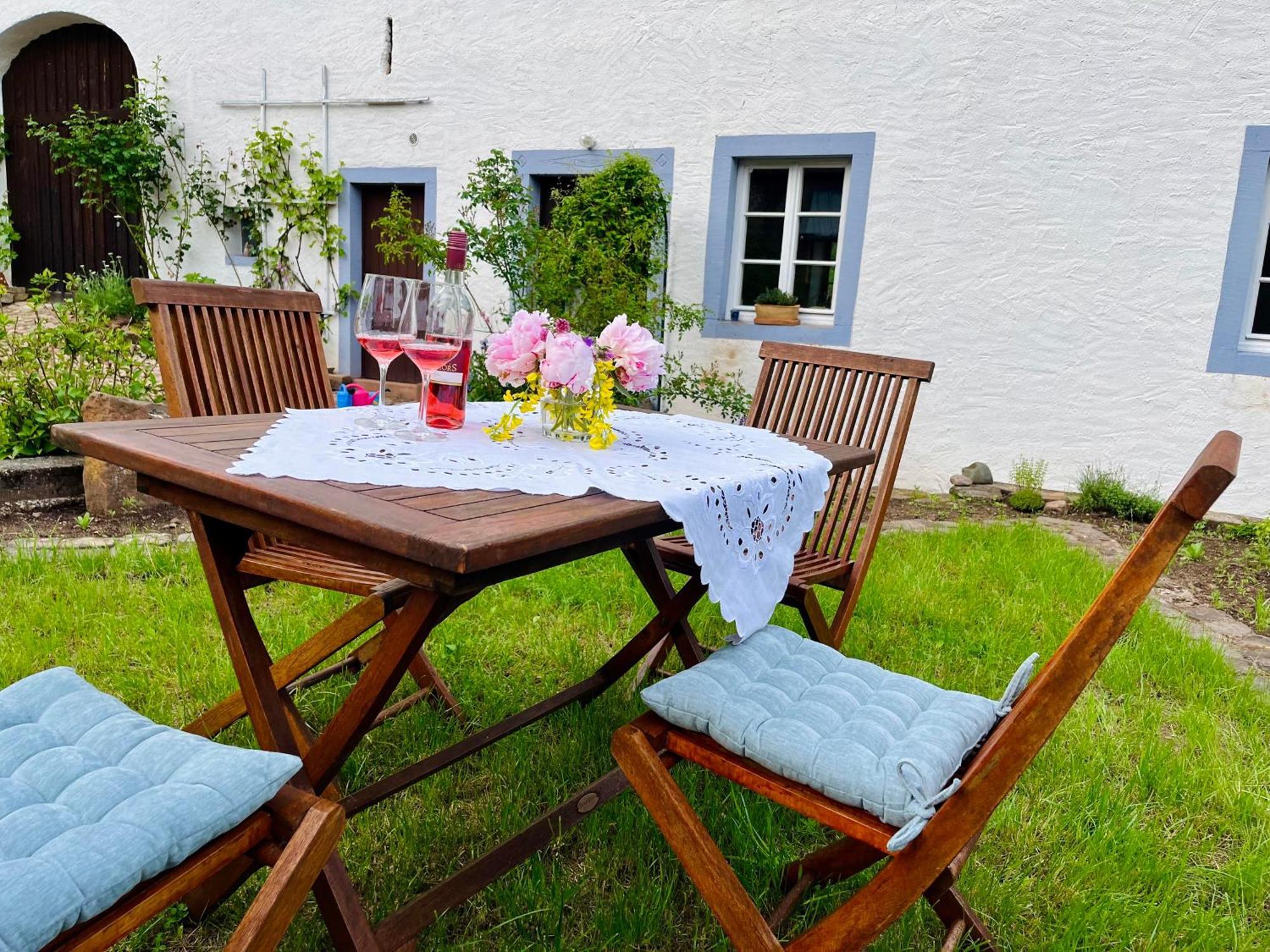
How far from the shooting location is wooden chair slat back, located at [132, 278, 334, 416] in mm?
2062

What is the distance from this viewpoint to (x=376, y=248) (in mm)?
7438

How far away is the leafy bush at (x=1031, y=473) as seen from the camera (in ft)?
17.9

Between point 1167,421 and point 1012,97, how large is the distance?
6.98 feet

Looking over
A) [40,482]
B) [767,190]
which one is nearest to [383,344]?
[40,482]

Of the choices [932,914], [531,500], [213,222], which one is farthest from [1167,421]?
[213,222]

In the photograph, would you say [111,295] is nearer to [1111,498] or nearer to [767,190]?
[767,190]

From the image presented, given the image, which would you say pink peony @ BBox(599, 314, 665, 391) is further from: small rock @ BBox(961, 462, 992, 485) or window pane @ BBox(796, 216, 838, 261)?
window pane @ BBox(796, 216, 838, 261)

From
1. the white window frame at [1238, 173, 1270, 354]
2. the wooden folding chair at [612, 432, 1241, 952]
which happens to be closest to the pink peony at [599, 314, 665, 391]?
the wooden folding chair at [612, 432, 1241, 952]

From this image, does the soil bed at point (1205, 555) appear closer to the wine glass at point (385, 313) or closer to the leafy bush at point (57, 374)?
the wine glass at point (385, 313)

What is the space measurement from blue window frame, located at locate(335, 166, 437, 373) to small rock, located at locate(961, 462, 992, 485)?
15.0 feet

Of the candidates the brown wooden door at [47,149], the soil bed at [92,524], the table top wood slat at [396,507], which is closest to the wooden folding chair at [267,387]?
the table top wood slat at [396,507]

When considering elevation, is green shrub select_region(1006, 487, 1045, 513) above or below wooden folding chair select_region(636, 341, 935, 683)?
below

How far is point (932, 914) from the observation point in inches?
70.2

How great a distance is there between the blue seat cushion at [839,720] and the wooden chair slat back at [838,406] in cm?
104
